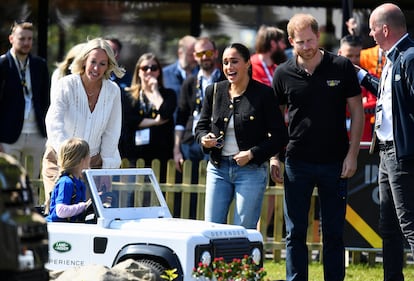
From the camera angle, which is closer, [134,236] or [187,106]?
[134,236]

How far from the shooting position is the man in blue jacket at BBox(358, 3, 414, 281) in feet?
26.0

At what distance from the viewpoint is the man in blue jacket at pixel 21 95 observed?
442 inches

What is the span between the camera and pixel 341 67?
27.6 feet

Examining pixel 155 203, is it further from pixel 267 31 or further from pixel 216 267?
pixel 267 31

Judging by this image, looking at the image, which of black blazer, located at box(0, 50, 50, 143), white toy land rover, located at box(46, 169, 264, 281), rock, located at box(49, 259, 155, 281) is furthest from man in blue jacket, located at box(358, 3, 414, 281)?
black blazer, located at box(0, 50, 50, 143)

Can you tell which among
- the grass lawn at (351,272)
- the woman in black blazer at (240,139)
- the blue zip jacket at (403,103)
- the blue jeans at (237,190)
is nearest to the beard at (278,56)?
the grass lawn at (351,272)

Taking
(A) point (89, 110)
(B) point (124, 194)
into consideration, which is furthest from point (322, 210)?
(A) point (89, 110)

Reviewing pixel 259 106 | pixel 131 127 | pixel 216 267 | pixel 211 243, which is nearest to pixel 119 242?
pixel 211 243

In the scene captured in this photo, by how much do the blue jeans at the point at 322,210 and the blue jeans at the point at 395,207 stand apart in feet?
1.16

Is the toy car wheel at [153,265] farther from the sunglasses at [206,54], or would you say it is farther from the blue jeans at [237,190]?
the sunglasses at [206,54]

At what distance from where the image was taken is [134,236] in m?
7.50

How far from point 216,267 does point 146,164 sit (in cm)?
567

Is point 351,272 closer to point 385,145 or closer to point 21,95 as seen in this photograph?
point 385,145

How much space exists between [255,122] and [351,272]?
9.09 ft
